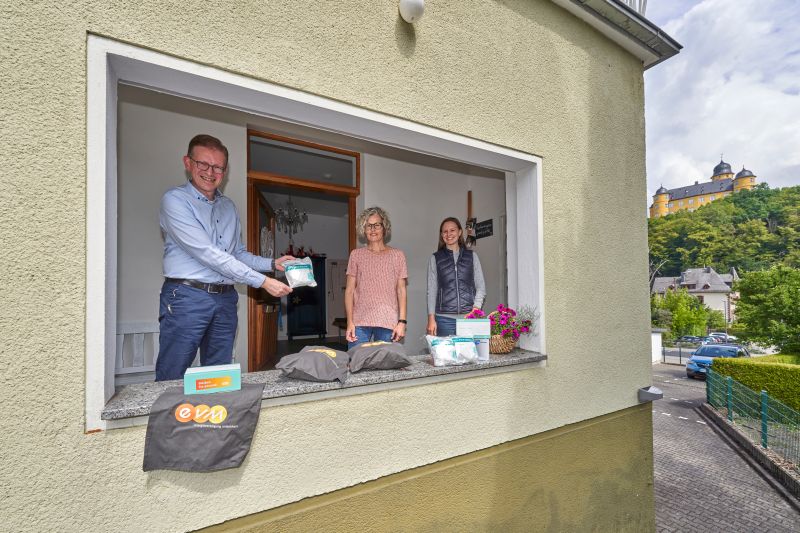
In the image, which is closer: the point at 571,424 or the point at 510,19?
the point at 510,19

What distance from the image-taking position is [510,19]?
8.16 ft

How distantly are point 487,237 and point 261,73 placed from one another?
402 cm

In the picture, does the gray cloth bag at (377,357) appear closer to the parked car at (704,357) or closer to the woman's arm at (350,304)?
the woman's arm at (350,304)

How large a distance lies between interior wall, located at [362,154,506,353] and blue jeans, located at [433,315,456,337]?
1.52m

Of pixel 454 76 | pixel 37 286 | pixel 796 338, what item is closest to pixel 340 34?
pixel 454 76

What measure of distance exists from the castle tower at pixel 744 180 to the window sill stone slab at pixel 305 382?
10910cm

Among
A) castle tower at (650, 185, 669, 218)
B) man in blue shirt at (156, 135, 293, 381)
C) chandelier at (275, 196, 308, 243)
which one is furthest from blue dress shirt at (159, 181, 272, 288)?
castle tower at (650, 185, 669, 218)

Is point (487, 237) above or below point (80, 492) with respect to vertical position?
above

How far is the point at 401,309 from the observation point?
2641 millimetres

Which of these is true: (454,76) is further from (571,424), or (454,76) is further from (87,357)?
(571,424)

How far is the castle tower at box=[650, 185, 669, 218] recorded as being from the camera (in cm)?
9591

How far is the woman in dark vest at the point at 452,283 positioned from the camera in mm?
3084

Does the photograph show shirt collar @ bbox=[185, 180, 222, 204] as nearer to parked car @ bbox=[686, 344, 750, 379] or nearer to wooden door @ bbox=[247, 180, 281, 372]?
wooden door @ bbox=[247, 180, 281, 372]

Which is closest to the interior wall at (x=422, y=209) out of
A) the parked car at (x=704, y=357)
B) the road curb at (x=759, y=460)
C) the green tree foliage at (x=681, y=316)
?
the road curb at (x=759, y=460)
